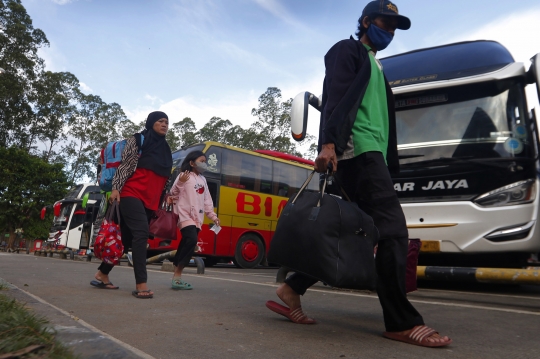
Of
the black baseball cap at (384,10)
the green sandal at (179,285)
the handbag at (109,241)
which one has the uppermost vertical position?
the black baseball cap at (384,10)

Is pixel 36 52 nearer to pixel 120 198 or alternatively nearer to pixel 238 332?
pixel 120 198

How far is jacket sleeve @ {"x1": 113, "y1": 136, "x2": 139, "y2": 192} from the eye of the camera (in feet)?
16.6

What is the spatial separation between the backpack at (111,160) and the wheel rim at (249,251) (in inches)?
388

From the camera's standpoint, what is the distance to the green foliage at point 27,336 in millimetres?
1832

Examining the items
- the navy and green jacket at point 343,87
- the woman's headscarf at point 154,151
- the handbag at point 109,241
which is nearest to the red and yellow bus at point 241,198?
the woman's headscarf at point 154,151

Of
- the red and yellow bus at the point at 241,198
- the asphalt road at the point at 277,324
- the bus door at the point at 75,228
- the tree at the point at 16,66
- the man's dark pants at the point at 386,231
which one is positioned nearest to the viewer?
the asphalt road at the point at 277,324

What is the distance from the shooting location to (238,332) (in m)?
3.06

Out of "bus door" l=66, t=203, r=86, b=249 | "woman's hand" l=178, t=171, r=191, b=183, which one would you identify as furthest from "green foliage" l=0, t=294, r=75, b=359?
"bus door" l=66, t=203, r=86, b=249

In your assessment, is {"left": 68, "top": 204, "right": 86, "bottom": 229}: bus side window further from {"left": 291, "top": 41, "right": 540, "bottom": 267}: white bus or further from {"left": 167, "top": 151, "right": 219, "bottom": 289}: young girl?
{"left": 291, "top": 41, "right": 540, "bottom": 267}: white bus

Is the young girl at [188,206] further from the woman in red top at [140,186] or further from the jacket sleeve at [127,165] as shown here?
the jacket sleeve at [127,165]

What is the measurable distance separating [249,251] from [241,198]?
1.64 metres

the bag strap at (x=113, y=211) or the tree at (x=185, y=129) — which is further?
the tree at (x=185, y=129)

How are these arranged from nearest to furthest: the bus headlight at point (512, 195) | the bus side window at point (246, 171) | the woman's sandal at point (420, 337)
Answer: the woman's sandal at point (420, 337), the bus headlight at point (512, 195), the bus side window at point (246, 171)

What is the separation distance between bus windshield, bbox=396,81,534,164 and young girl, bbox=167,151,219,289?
2.62m
